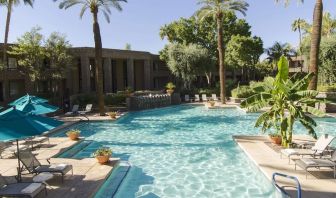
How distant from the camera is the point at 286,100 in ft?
46.6

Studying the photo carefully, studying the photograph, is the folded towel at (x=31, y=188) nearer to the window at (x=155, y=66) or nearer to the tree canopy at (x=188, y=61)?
the tree canopy at (x=188, y=61)

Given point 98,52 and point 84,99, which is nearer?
point 98,52

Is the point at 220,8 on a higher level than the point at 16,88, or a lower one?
higher

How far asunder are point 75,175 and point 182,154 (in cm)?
585

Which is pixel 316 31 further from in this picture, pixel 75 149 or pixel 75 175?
pixel 75 175

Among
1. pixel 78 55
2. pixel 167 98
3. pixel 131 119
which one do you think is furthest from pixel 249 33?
pixel 131 119

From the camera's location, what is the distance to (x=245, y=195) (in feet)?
33.7

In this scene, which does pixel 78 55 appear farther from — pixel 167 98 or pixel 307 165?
pixel 307 165

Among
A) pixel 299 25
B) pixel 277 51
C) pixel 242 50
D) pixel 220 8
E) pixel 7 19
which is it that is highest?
pixel 299 25

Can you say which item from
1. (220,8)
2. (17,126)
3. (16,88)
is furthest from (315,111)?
(16,88)

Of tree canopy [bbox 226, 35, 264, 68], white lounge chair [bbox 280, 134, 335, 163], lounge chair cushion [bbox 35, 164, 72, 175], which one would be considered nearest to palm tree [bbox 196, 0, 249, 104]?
tree canopy [bbox 226, 35, 264, 68]

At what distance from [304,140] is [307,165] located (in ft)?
20.1

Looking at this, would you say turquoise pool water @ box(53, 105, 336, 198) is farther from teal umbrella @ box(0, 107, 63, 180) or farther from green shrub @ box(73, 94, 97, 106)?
green shrub @ box(73, 94, 97, 106)

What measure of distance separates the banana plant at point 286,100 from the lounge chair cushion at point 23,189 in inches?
349
